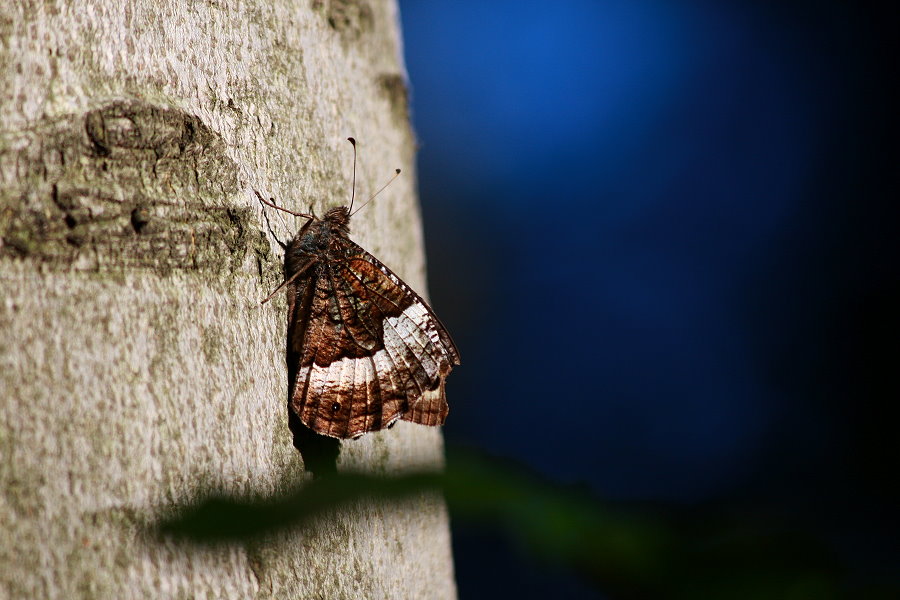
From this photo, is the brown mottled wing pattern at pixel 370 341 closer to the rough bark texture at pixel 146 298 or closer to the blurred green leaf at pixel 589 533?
the rough bark texture at pixel 146 298

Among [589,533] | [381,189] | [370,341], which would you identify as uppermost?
[381,189]

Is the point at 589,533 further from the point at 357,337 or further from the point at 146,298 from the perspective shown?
the point at 357,337

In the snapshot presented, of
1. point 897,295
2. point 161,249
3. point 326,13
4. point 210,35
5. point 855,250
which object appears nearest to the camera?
point 161,249

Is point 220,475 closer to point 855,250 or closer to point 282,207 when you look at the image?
point 282,207

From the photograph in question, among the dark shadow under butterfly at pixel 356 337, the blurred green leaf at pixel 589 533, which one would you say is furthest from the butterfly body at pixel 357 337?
the blurred green leaf at pixel 589 533

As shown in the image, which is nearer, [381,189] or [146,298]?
[146,298]

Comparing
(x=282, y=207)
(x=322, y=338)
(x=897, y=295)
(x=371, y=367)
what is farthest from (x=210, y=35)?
(x=897, y=295)

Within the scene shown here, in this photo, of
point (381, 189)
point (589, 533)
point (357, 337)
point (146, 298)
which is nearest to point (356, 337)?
point (357, 337)
